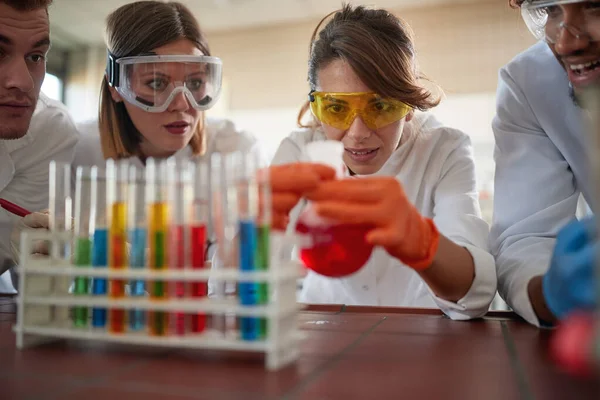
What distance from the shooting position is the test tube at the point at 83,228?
791mm

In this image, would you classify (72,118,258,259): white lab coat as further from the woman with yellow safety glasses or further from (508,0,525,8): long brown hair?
(508,0,525,8): long brown hair

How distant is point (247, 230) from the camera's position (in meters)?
0.69

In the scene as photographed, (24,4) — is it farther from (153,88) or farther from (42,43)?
(153,88)

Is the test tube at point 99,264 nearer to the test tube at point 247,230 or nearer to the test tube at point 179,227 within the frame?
the test tube at point 179,227

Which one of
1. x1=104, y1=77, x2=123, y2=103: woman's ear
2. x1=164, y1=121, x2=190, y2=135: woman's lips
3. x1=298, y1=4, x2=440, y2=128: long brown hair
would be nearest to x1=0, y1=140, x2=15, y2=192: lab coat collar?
x1=104, y1=77, x2=123, y2=103: woman's ear

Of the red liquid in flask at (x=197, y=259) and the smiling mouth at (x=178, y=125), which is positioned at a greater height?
the smiling mouth at (x=178, y=125)

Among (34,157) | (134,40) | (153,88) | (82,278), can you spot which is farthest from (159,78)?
(82,278)

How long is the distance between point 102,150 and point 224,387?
1482 mm

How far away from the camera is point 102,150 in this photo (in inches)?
74.4

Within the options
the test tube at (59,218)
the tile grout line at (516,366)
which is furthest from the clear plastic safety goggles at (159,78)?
the tile grout line at (516,366)

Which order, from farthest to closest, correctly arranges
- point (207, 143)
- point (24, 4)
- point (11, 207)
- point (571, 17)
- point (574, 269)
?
point (207, 143) < point (24, 4) < point (11, 207) < point (571, 17) < point (574, 269)

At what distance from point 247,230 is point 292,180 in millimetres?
104

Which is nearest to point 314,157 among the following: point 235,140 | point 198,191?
point 198,191

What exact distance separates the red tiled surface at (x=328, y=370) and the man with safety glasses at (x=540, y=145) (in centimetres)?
21
